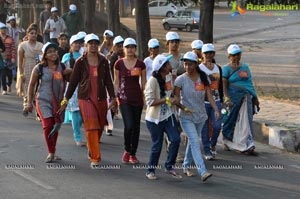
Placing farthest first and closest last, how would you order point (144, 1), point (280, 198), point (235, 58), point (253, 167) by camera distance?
point (144, 1) → point (235, 58) → point (253, 167) → point (280, 198)

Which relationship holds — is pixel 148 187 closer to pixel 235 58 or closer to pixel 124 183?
pixel 124 183

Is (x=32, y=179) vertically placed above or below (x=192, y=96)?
below

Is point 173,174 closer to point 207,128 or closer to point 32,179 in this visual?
point 207,128

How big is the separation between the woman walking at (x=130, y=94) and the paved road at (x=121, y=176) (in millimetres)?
324

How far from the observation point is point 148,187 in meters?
8.63

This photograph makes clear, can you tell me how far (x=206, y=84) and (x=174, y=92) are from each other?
1.43ft

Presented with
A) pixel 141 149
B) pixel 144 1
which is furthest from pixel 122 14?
pixel 141 149

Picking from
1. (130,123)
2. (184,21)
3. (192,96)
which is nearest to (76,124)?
(130,123)

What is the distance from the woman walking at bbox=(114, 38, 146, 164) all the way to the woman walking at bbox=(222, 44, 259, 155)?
1559mm

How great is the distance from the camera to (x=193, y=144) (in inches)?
350

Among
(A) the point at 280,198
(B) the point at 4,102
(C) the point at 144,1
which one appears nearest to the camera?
(A) the point at 280,198

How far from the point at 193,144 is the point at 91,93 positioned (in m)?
1.67

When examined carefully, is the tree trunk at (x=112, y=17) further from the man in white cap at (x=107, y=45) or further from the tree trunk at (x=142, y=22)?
the man in white cap at (x=107, y=45)

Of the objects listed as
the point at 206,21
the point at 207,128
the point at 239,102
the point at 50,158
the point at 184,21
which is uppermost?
the point at 206,21
